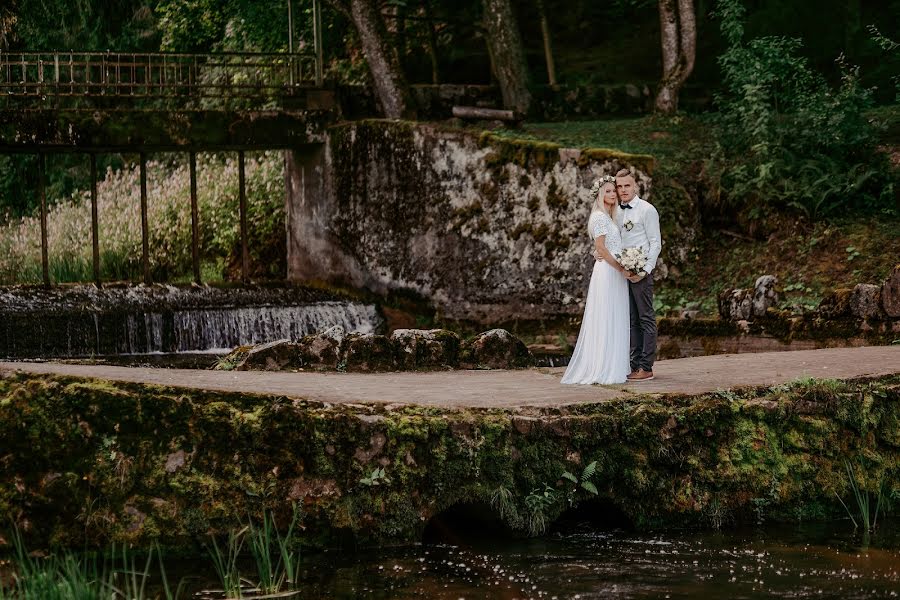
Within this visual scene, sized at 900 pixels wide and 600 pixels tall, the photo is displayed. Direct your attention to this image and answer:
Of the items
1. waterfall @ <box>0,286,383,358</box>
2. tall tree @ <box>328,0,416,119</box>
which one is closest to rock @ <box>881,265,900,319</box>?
waterfall @ <box>0,286,383,358</box>

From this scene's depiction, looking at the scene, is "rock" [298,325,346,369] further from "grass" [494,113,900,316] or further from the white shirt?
"grass" [494,113,900,316]

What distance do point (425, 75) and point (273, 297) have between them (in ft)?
29.7

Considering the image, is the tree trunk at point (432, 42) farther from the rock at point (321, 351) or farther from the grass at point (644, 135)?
the rock at point (321, 351)

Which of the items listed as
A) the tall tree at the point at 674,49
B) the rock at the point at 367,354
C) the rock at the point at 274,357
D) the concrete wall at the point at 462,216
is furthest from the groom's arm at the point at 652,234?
the tall tree at the point at 674,49

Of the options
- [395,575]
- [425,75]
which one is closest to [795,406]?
[395,575]

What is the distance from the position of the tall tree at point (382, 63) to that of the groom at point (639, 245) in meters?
11.7

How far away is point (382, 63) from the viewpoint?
22.5 m

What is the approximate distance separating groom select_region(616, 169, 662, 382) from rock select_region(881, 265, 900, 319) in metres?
3.91

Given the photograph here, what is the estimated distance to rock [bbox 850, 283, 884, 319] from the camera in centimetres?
1389

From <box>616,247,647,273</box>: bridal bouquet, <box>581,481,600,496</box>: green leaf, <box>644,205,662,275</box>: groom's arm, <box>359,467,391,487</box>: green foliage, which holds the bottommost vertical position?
<box>581,481,600,496</box>: green leaf

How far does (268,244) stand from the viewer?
25.3 m

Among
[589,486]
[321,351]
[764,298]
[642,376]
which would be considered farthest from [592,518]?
[764,298]

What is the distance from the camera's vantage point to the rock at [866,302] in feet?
45.6

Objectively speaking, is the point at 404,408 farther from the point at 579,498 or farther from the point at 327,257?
the point at 327,257
